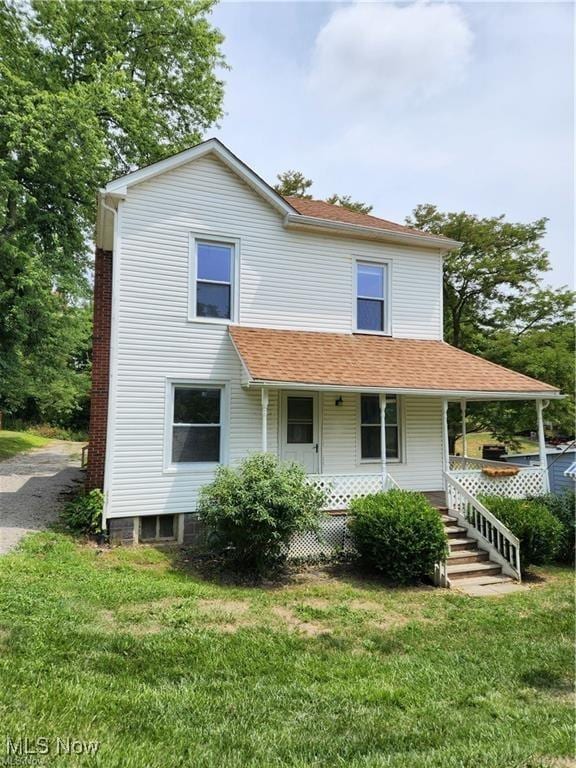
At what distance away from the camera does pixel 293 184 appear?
2445cm

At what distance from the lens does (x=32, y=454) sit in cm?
2303

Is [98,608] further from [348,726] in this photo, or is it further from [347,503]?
[347,503]

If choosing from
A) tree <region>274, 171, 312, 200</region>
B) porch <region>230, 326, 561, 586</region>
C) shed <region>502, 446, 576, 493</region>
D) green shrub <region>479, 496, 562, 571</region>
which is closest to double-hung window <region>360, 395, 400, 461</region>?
porch <region>230, 326, 561, 586</region>

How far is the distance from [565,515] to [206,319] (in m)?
8.73

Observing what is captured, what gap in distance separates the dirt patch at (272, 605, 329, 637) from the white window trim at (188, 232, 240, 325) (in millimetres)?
5906

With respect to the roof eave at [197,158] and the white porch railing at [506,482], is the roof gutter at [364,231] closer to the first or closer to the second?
the roof eave at [197,158]

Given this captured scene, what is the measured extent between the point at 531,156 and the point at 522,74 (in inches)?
87.3

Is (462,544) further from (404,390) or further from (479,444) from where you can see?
(479,444)

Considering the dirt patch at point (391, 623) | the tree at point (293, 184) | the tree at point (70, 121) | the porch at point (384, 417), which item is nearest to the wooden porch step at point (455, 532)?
the porch at point (384, 417)

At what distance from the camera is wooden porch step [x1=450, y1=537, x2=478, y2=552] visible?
29.8ft

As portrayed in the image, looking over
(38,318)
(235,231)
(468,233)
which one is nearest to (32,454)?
(38,318)

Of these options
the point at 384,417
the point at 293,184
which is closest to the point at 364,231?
the point at 384,417

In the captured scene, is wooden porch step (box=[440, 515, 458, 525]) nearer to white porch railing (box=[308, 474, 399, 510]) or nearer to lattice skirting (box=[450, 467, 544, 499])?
lattice skirting (box=[450, 467, 544, 499])

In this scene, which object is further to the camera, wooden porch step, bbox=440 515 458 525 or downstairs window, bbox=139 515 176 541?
wooden porch step, bbox=440 515 458 525
